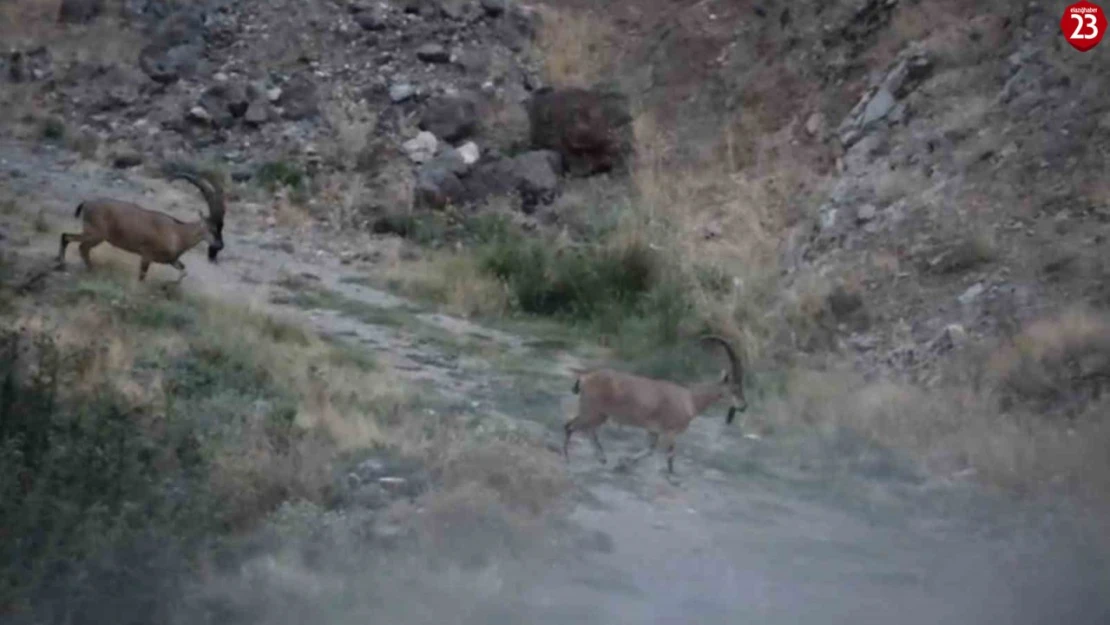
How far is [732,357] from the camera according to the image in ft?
26.5

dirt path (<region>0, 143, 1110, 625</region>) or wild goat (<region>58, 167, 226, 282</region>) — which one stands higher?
wild goat (<region>58, 167, 226, 282</region>)

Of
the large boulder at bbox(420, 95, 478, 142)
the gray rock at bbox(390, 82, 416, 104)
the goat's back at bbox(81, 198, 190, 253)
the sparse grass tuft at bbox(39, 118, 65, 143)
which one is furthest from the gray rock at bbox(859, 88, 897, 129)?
the sparse grass tuft at bbox(39, 118, 65, 143)

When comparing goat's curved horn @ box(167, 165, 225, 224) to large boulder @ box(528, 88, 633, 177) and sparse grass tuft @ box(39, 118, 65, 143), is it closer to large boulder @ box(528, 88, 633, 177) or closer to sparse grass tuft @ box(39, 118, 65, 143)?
sparse grass tuft @ box(39, 118, 65, 143)

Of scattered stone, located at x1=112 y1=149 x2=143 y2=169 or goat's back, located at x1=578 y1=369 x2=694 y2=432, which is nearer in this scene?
goat's back, located at x1=578 y1=369 x2=694 y2=432

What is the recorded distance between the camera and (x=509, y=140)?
12562mm

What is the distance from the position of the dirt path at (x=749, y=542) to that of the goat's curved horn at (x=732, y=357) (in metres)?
0.30

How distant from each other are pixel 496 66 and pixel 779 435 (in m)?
6.93

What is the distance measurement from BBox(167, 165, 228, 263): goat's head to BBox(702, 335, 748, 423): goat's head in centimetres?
314

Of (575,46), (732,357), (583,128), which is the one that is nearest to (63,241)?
(732,357)

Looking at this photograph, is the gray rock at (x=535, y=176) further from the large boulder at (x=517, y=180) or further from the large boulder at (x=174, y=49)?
the large boulder at (x=174, y=49)

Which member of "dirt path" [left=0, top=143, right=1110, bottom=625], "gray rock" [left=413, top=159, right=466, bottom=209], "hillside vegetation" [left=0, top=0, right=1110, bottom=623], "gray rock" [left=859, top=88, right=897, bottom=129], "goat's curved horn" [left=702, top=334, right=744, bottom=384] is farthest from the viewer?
"gray rock" [left=859, top=88, right=897, bottom=129]

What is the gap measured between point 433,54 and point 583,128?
222 cm

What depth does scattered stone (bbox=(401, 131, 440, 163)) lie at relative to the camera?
12.3 metres

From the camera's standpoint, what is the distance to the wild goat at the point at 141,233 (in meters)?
9.18
